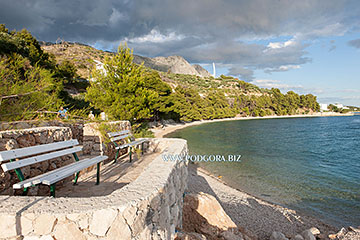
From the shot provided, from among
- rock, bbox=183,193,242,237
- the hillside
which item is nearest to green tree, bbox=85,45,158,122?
the hillside

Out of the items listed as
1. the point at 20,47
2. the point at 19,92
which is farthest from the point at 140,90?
the point at 20,47

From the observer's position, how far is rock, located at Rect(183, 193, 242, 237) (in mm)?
3316

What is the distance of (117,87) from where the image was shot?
1122 centimetres

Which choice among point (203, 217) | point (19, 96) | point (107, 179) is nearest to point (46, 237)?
point (107, 179)

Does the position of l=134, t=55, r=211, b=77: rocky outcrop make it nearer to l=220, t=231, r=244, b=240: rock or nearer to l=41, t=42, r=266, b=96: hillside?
l=41, t=42, r=266, b=96: hillside

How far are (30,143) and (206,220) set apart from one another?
319cm

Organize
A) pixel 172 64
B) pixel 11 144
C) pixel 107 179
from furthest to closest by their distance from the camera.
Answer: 1. pixel 172 64
2. pixel 107 179
3. pixel 11 144

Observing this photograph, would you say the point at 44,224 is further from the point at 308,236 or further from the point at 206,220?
the point at 308,236

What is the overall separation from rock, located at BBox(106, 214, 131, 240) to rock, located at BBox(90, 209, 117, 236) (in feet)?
0.11

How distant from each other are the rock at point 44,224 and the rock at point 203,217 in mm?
2272

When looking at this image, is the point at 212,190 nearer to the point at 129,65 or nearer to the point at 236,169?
the point at 236,169

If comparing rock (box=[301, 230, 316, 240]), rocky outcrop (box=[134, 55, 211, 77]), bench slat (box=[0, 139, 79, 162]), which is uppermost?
rocky outcrop (box=[134, 55, 211, 77])

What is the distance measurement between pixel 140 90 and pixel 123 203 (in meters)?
10.7

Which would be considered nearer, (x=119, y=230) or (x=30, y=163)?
(x=119, y=230)
